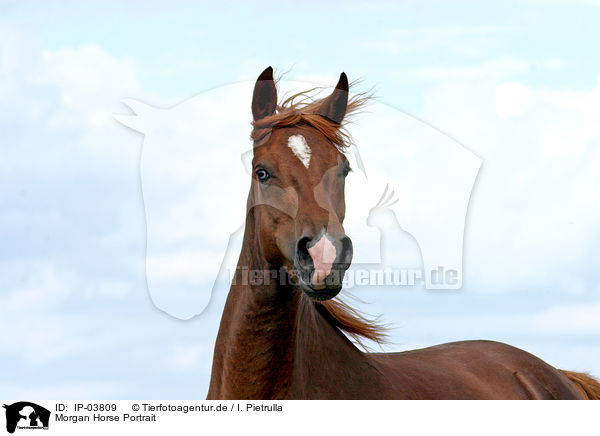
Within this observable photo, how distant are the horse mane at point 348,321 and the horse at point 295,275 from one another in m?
0.01

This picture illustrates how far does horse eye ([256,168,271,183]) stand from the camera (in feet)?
19.7

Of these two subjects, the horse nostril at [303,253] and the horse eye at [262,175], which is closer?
the horse nostril at [303,253]

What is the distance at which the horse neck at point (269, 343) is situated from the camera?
605 cm

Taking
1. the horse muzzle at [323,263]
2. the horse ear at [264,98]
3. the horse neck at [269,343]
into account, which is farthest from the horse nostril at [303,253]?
the horse ear at [264,98]

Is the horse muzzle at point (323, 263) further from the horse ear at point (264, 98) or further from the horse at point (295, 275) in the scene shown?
the horse ear at point (264, 98)

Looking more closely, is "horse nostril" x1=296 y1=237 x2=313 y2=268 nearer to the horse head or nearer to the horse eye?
the horse head

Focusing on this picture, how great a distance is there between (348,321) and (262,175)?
165 cm

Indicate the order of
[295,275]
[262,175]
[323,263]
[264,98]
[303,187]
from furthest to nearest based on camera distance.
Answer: [264,98]
[262,175]
[295,275]
[303,187]
[323,263]

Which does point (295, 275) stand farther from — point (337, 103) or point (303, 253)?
point (337, 103)

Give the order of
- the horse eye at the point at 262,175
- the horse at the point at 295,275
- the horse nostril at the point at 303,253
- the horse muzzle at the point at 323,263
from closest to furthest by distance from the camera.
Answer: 1. the horse muzzle at the point at 323,263
2. the horse nostril at the point at 303,253
3. the horse at the point at 295,275
4. the horse eye at the point at 262,175
